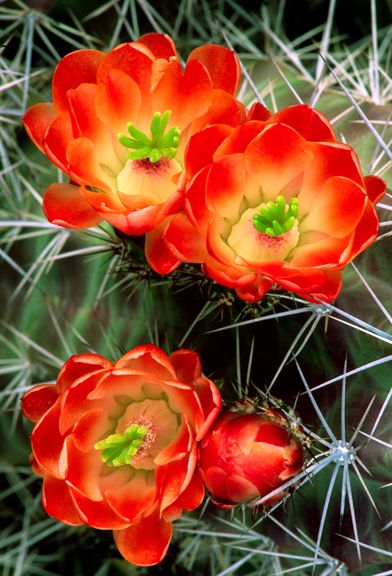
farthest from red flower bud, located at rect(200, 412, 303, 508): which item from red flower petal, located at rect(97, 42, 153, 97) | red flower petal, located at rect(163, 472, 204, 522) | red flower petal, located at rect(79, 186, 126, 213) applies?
red flower petal, located at rect(97, 42, 153, 97)

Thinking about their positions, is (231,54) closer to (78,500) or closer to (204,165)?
(204,165)

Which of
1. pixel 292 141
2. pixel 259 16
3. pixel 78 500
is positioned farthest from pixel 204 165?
pixel 259 16

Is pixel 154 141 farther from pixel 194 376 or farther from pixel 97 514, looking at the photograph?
pixel 97 514

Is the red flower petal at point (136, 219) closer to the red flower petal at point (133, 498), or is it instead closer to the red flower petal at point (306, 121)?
the red flower petal at point (306, 121)

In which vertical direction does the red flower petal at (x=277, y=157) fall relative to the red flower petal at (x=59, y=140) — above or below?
below

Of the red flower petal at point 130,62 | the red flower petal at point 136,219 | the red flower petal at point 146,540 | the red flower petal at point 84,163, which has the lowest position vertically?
the red flower petal at point 146,540

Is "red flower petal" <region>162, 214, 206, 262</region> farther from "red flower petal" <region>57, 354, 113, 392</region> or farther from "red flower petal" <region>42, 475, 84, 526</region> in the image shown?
"red flower petal" <region>42, 475, 84, 526</region>

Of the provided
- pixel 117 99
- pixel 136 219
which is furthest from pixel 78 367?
pixel 117 99

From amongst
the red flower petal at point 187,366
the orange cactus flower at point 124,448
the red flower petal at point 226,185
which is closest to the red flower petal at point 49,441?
the orange cactus flower at point 124,448
